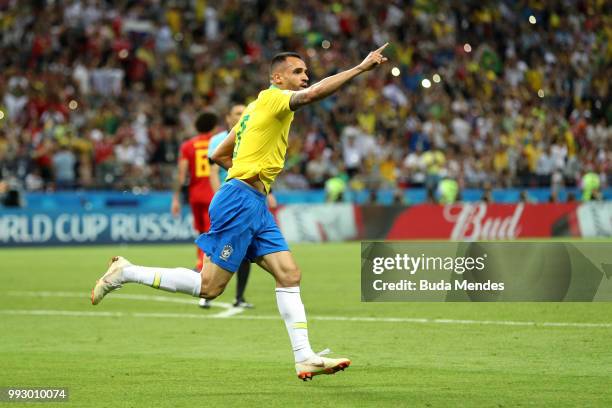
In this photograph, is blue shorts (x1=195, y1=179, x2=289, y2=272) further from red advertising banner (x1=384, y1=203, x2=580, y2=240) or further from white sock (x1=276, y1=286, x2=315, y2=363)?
red advertising banner (x1=384, y1=203, x2=580, y2=240)

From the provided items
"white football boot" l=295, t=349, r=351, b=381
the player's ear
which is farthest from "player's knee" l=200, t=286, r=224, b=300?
the player's ear

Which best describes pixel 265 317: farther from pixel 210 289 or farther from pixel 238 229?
pixel 238 229

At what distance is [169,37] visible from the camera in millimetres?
32312

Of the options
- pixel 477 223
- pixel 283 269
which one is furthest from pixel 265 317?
pixel 477 223

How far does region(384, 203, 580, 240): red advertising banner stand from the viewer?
28828 mm

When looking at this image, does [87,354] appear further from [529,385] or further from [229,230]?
[529,385]

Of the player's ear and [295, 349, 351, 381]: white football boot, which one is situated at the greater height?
the player's ear

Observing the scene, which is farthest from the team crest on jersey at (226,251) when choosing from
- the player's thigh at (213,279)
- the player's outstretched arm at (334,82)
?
the player's outstretched arm at (334,82)

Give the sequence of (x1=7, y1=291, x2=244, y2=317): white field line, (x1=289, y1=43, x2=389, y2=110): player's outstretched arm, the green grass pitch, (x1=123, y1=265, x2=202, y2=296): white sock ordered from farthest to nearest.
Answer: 1. (x1=7, y1=291, x2=244, y2=317): white field line
2. (x1=123, y1=265, x2=202, y2=296): white sock
3. the green grass pitch
4. (x1=289, y1=43, x2=389, y2=110): player's outstretched arm

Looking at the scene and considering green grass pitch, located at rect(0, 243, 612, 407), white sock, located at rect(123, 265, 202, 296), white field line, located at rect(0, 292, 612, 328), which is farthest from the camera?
white field line, located at rect(0, 292, 612, 328)

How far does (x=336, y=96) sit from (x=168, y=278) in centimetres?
2347

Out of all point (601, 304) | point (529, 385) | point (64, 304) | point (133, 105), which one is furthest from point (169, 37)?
point (529, 385)

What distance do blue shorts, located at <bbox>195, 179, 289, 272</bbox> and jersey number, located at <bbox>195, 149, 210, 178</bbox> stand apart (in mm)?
6159

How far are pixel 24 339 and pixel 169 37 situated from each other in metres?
22.0
